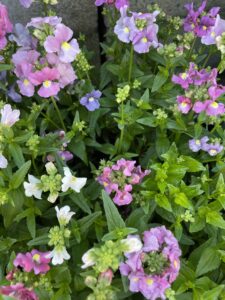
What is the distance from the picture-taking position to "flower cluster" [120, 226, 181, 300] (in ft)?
5.60

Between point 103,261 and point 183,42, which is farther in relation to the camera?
point 183,42

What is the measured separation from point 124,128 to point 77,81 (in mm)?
412

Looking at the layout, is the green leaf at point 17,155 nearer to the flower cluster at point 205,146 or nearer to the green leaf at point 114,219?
the green leaf at point 114,219

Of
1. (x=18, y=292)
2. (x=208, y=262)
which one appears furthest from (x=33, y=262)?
(x=208, y=262)

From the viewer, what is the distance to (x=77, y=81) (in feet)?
8.55

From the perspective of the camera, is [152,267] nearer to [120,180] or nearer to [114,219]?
[114,219]

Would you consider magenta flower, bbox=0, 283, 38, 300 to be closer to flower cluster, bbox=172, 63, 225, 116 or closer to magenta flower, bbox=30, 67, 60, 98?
magenta flower, bbox=30, 67, 60, 98

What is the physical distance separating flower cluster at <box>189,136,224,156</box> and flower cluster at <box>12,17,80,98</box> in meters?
0.71

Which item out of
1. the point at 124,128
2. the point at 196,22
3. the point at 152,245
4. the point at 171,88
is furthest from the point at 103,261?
the point at 196,22

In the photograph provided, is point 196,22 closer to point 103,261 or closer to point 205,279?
point 205,279

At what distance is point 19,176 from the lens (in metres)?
2.04

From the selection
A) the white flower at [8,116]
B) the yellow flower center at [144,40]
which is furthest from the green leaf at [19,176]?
the yellow flower center at [144,40]

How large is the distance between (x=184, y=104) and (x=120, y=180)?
491 mm

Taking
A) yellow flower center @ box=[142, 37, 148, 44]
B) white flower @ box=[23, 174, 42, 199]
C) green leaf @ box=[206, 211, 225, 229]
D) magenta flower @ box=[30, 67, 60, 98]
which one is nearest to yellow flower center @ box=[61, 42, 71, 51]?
magenta flower @ box=[30, 67, 60, 98]
